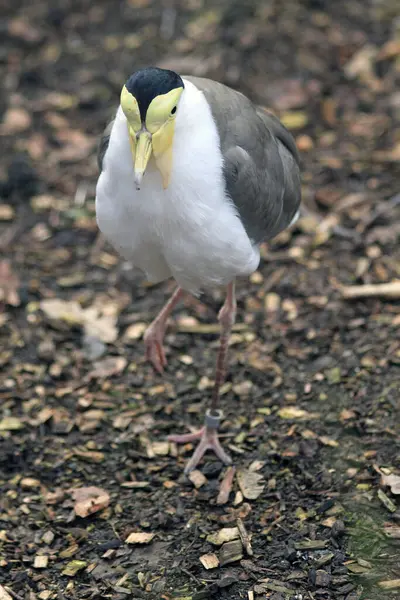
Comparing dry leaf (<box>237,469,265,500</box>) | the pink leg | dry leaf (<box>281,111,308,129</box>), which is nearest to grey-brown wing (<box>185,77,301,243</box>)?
the pink leg

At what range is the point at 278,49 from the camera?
26.1ft

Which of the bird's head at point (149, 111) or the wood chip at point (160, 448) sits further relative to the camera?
the wood chip at point (160, 448)

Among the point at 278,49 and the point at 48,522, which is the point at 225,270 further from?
the point at 278,49

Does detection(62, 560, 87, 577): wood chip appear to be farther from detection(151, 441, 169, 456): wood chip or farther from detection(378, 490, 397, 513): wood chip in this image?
detection(378, 490, 397, 513): wood chip

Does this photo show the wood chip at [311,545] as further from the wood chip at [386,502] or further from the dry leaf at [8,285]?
the dry leaf at [8,285]

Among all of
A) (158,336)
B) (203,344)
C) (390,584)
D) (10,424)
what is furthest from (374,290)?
(10,424)

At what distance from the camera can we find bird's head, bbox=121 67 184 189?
3639 millimetres

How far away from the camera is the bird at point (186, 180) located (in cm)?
370

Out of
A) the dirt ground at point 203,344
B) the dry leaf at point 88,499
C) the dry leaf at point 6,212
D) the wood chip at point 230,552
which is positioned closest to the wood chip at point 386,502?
the dirt ground at point 203,344

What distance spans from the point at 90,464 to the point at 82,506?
0.37 meters

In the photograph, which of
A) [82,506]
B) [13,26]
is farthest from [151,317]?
[13,26]

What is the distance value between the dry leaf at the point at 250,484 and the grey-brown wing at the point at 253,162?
1.20 metres

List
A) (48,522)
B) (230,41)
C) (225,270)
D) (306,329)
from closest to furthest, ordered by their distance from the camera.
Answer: (225,270) → (48,522) → (306,329) → (230,41)

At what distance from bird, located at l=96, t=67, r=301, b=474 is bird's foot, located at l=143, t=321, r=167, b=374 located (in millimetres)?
790
